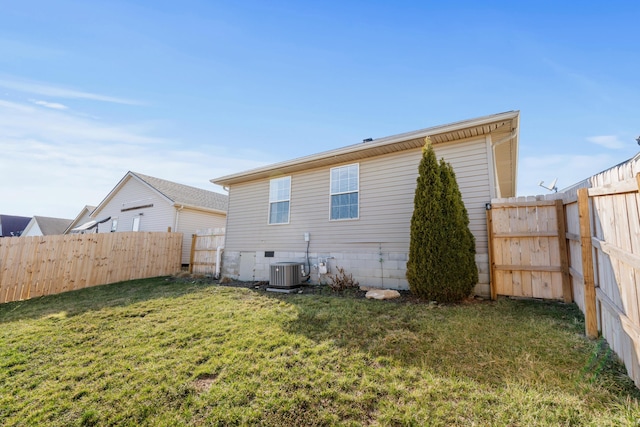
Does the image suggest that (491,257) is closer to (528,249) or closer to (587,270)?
(528,249)

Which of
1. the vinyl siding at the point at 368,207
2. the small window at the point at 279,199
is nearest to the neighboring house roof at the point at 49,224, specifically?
the vinyl siding at the point at 368,207

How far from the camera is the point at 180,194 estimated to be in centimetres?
1444

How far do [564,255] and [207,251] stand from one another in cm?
1082

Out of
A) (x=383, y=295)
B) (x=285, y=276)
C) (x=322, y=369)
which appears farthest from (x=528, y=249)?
(x=285, y=276)

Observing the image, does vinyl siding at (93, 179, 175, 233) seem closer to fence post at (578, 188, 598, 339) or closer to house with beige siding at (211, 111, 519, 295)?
house with beige siding at (211, 111, 519, 295)

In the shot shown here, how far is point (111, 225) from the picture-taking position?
626 inches

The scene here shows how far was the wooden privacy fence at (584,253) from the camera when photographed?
6.79 ft

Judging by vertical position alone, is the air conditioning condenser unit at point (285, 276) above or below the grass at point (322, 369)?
above

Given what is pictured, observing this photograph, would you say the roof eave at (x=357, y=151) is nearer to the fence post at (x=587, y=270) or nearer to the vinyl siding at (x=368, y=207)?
the vinyl siding at (x=368, y=207)

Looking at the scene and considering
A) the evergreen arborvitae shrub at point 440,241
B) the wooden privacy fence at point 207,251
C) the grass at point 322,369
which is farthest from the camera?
the wooden privacy fence at point 207,251

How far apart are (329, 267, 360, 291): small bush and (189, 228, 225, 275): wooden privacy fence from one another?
5.20 metres

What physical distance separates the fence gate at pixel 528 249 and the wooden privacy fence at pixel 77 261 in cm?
1181

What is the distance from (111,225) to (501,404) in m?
20.2

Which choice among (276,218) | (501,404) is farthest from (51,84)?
(501,404)
